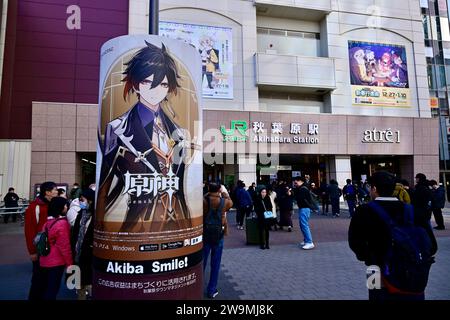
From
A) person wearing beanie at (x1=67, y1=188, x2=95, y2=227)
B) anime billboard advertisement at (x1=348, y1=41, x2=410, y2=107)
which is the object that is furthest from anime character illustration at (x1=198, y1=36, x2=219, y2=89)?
person wearing beanie at (x1=67, y1=188, x2=95, y2=227)

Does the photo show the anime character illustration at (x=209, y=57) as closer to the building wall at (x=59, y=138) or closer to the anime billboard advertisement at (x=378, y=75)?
the building wall at (x=59, y=138)

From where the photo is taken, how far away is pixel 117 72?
3.29 meters

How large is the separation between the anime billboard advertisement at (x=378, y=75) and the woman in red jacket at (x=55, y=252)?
841 inches

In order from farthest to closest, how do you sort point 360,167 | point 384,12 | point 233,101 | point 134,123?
point 360,167 < point 384,12 < point 233,101 < point 134,123

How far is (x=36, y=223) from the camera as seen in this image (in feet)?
12.8

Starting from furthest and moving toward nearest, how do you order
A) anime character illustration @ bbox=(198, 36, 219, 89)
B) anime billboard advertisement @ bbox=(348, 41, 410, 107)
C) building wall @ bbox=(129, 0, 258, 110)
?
1. anime billboard advertisement @ bbox=(348, 41, 410, 107)
2. building wall @ bbox=(129, 0, 258, 110)
3. anime character illustration @ bbox=(198, 36, 219, 89)

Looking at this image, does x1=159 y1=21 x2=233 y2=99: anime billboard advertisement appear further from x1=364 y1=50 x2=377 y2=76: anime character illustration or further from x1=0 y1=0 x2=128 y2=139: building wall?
x1=364 y1=50 x2=377 y2=76: anime character illustration

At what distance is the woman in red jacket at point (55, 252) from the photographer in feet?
11.5

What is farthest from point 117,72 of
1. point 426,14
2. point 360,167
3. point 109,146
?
point 426,14

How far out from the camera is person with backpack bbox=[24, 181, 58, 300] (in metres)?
3.66

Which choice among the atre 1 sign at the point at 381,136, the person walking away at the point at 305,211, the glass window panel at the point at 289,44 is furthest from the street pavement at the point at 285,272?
the glass window panel at the point at 289,44

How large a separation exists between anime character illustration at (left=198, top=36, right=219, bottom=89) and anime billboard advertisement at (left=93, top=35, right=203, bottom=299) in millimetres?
15543
